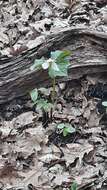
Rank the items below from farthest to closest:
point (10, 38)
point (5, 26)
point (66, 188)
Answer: point (5, 26) < point (10, 38) < point (66, 188)

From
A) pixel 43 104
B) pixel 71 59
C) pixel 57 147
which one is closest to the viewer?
pixel 57 147

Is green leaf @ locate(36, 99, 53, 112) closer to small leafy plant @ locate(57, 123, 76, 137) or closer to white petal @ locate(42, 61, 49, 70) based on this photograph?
small leafy plant @ locate(57, 123, 76, 137)

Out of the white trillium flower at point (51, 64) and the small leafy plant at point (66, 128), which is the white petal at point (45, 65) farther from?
the small leafy plant at point (66, 128)

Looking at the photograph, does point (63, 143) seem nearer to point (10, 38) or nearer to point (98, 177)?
point (98, 177)

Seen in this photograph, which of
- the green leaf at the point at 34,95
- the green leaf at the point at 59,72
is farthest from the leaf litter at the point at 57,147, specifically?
the green leaf at the point at 59,72

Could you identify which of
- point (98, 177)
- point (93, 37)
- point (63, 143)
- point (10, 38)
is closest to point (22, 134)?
point (63, 143)

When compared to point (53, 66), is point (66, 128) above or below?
below

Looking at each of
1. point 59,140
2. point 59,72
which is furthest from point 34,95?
point 59,140

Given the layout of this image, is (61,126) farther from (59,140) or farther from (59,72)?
(59,72)
